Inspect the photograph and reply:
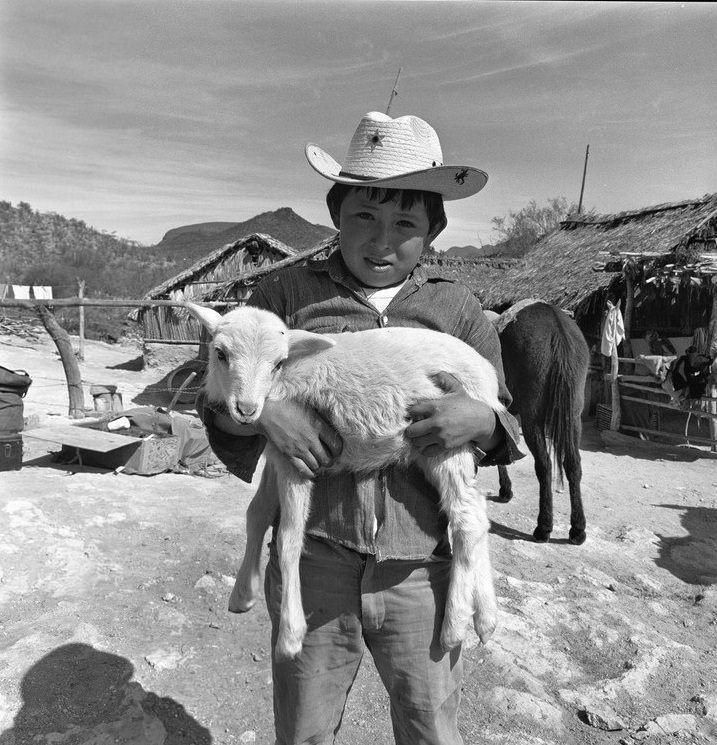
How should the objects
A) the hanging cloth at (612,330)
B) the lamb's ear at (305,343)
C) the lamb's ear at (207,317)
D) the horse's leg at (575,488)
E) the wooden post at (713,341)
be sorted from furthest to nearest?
the hanging cloth at (612,330) → the wooden post at (713,341) → the horse's leg at (575,488) → the lamb's ear at (207,317) → the lamb's ear at (305,343)

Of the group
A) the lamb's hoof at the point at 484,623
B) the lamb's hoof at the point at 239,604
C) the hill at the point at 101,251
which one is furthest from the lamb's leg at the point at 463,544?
the hill at the point at 101,251

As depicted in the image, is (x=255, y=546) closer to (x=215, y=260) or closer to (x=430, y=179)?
(x=430, y=179)

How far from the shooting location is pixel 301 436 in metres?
1.81

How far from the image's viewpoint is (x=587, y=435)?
11.7 metres

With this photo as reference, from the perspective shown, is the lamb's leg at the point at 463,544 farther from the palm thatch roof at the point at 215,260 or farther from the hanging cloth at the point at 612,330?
the palm thatch roof at the point at 215,260

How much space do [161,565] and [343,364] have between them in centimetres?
377

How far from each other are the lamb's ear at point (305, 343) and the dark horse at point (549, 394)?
4654mm

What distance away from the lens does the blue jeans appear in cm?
179

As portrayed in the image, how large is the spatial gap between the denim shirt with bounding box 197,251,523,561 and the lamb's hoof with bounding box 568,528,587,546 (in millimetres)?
4296

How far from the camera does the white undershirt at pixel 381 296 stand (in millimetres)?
2072

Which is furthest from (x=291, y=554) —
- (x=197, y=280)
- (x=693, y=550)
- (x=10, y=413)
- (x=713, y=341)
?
(x=197, y=280)

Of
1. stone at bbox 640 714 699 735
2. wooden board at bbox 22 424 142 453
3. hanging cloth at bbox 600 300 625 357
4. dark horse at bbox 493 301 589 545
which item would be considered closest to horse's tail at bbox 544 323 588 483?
dark horse at bbox 493 301 589 545

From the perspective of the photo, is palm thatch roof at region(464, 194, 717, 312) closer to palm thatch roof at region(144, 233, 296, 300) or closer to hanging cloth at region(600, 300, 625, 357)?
hanging cloth at region(600, 300, 625, 357)

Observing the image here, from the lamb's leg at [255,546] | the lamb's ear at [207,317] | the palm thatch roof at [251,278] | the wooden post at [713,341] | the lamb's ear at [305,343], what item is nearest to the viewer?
the lamb's ear at [305,343]
